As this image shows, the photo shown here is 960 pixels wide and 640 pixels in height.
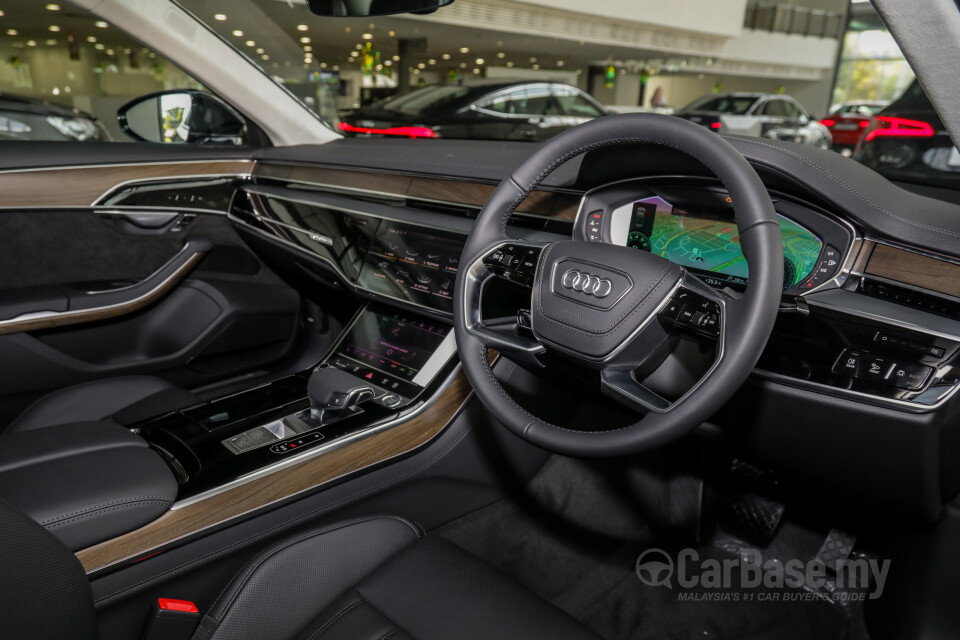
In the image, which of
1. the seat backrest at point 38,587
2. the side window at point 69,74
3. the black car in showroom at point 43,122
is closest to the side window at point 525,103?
the side window at point 69,74

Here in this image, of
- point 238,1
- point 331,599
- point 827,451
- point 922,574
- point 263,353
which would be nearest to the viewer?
point 331,599

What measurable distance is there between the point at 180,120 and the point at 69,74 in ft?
6.46

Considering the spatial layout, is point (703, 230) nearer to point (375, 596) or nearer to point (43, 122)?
point (375, 596)

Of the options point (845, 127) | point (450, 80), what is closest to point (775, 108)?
point (845, 127)

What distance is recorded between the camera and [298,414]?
1558 mm

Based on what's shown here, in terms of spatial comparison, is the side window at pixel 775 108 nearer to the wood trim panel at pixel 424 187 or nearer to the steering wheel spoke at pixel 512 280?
the wood trim panel at pixel 424 187

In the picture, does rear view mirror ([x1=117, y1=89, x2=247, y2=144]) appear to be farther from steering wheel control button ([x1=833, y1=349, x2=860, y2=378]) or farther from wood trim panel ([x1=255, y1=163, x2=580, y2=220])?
steering wheel control button ([x1=833, y1=349, x2=860, y2=378])

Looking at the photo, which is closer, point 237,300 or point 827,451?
point 827,451

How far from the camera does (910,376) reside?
1.02 metres

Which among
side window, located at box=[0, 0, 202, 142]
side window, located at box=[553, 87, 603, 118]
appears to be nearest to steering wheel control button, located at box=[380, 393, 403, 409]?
side window, located at box=[0, 0, 202, 142]

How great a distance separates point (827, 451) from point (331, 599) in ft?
2.87

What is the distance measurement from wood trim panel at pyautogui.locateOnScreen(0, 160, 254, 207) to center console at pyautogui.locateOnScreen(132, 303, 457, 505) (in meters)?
0.80

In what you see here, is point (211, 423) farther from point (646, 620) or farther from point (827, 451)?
point (827, 451)

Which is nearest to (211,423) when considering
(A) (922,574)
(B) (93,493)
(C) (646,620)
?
(B) (93,493)
